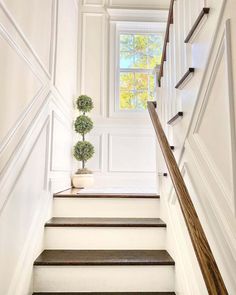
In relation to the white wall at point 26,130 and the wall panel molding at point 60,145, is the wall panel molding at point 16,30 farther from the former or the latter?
the wall panel molding at point 60,145

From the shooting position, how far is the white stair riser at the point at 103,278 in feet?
5.69

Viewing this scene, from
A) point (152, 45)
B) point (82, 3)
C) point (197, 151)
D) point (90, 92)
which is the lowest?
point (197, 151)

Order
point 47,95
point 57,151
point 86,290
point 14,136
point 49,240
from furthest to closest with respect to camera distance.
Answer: point 57,151 → point 47,95 → point 49,240 → point 86,290 → point 14,136

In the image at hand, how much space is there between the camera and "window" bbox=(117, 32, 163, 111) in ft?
14.4

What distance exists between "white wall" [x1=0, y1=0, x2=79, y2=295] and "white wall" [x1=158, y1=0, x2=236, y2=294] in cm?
100

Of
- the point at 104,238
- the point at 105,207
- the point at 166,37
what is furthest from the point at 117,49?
the point at 104,238

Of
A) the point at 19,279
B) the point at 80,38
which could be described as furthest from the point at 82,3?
the point at 19,279

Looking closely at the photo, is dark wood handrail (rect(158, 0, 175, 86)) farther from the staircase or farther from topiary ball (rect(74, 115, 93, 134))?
topiary ball (rect(74, 115, 93, 134))

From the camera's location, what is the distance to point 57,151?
2684mm

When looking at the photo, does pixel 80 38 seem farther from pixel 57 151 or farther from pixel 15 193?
pixel 15 193

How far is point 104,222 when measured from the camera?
82.3 inches

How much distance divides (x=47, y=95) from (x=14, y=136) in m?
0.85

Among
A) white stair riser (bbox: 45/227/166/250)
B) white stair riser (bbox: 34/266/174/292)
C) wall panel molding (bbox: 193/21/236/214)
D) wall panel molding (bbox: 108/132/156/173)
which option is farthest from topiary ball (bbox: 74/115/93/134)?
wall panel molding (bbox: 193/21/236/214)

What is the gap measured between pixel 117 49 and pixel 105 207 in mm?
3016
